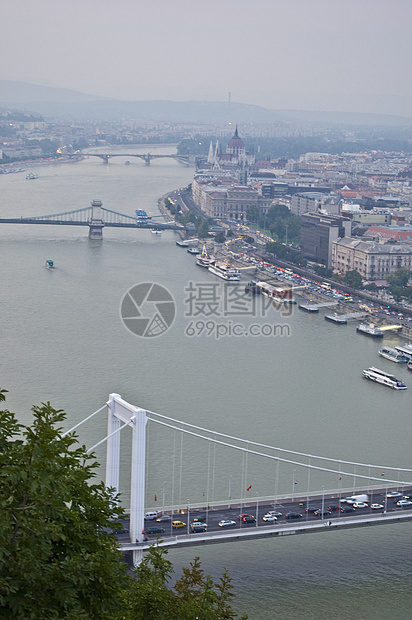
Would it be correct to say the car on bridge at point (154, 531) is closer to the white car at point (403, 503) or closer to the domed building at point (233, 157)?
the white car at point (403, 503)

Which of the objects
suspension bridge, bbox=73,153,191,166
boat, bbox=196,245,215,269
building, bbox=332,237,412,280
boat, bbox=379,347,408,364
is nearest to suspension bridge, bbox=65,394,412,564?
boat, bbox=379,347,408,364

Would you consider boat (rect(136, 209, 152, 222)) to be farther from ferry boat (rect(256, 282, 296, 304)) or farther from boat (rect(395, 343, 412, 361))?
boat (rect(395, 343, 412, 361))

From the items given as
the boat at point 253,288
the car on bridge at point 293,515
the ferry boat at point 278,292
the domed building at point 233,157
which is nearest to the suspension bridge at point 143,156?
the domed building at point 233,157

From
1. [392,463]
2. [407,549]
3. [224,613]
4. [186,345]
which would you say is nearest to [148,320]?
[186,345]

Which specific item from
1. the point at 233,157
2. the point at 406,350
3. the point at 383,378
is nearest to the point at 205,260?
the point at 406,350

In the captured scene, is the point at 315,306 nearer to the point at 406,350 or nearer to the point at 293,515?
the point at 406,350
